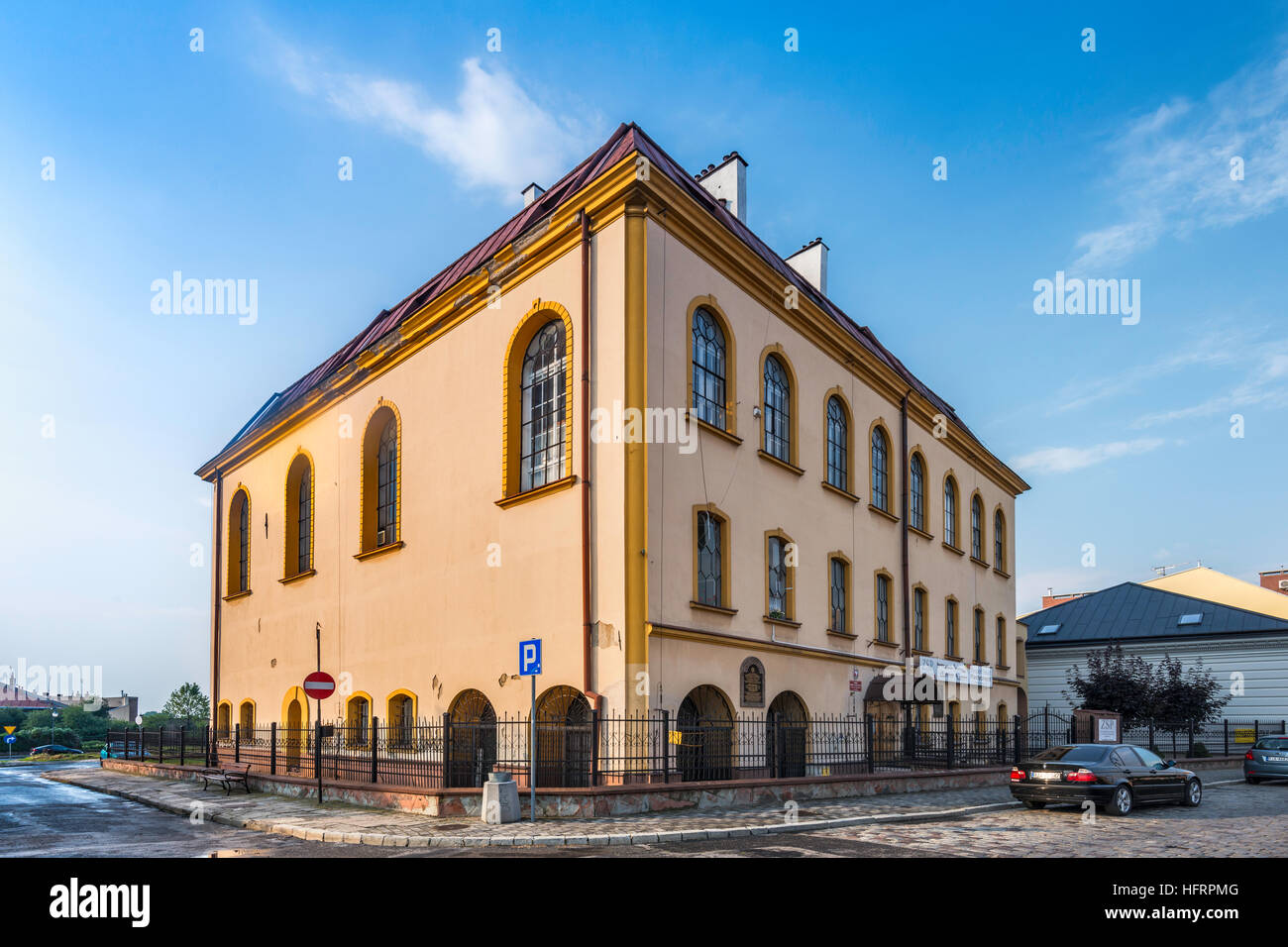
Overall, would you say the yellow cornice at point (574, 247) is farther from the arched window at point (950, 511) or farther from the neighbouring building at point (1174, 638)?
the neighbouring building at point (1174, 638)

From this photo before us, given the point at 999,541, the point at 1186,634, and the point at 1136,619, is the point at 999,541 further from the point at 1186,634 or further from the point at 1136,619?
the point at 1136,619

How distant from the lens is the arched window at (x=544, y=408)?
20156 mm

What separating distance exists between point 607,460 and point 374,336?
12679 mm

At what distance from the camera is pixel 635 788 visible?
50.1 ft

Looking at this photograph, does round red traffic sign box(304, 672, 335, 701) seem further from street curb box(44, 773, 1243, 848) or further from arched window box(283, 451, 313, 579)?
arched window box(283, 451, 313, 579)

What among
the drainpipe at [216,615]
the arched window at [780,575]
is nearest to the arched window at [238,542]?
the drainpipe at [216,615]

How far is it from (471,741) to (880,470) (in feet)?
49.5

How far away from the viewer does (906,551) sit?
28703mm

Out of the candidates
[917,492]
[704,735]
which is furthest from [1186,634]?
[704,735]

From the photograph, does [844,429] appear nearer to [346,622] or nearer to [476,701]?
[476,701]

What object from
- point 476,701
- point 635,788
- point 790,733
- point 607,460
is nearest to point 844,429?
point 790,733

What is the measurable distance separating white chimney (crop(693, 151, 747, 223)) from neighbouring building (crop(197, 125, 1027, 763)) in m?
0.10

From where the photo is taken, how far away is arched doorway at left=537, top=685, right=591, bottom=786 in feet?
56.6
